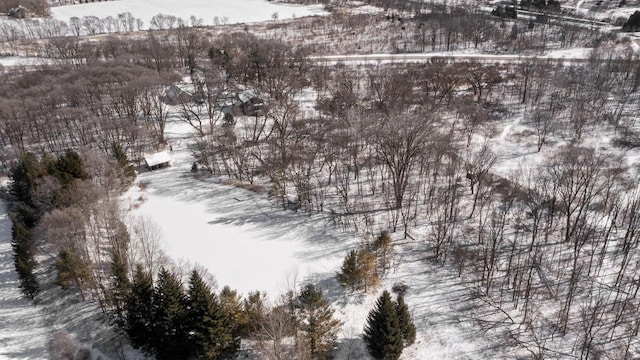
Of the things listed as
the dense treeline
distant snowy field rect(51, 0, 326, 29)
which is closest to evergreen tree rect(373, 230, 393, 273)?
the dense treeline

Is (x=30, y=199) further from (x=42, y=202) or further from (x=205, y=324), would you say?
(x=205, y=324)

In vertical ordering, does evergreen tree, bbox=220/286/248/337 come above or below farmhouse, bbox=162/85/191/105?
below

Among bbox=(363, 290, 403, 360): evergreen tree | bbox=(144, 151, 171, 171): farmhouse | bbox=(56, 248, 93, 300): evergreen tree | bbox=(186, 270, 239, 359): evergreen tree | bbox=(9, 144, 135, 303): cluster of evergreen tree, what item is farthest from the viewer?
bbox=(144, 151, 171, 171): farmhouse

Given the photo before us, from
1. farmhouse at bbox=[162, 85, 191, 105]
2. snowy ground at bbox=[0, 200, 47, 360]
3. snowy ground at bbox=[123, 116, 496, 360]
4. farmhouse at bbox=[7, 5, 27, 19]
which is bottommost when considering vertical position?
snowy ground at bbox=[0, 200, 47, 360]

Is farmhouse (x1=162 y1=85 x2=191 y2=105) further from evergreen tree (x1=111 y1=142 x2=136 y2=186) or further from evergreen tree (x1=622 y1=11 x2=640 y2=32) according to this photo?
evergreen tree (x1=622 y1=11 x2=640 y2=32)

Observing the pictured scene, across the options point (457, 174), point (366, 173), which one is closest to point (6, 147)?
point (366, 173)

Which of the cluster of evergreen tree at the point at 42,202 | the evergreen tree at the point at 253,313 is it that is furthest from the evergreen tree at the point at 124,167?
the evergreen tree at the point at 253,313

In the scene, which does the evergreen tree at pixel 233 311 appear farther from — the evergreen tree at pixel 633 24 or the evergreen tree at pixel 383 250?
the evergreen tree at pixel 633 24

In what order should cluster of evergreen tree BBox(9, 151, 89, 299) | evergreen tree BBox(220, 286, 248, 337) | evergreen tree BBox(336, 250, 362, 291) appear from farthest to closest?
cluster of evergreen tree BBox(9, 151, 89, 299)
evergreen tree BBox(336, 250, 362, 291)
evergreen tree BBox(220, 286, 248, 337)
